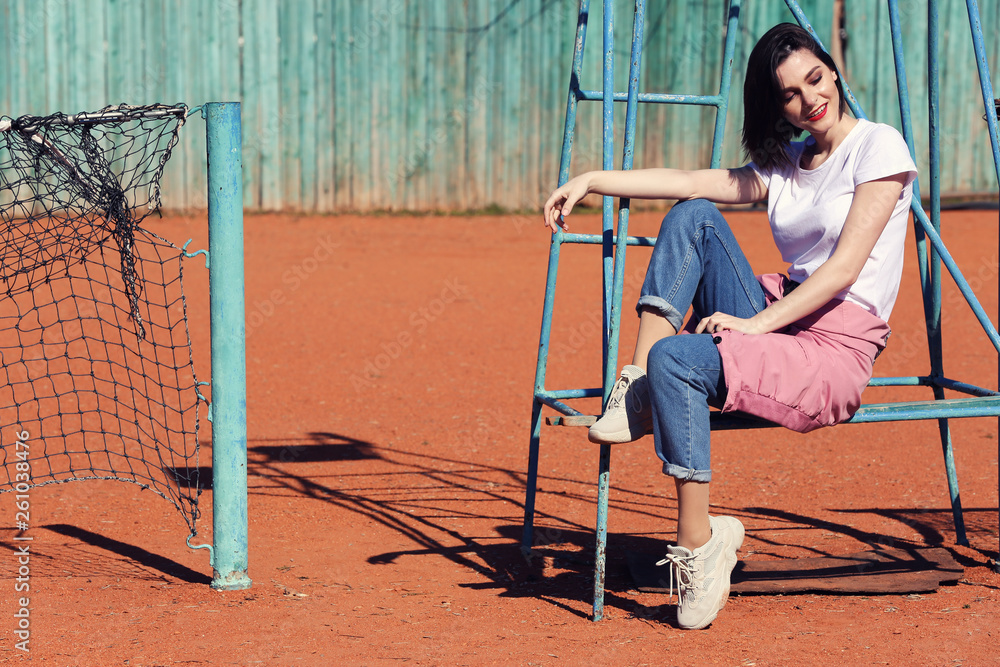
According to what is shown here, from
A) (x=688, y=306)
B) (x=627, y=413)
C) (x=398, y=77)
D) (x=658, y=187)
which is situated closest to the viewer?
(x=627, y=413)

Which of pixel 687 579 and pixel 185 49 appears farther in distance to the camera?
pixel 185 49

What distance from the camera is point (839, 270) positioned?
107 inches

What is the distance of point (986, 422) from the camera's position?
200 inches

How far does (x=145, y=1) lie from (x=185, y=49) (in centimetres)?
60


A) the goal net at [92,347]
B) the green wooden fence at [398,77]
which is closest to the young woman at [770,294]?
the goal net at [92,347]

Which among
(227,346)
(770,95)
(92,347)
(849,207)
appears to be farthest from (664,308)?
(92,347)

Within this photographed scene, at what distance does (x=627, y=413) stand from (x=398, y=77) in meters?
8.78

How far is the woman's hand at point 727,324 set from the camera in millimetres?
2723

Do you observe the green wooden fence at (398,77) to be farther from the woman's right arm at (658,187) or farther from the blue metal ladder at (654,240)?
the woman's right arm at (658,187)

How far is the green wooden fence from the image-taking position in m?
10.4

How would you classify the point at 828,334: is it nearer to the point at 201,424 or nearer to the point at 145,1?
the point at 201,424

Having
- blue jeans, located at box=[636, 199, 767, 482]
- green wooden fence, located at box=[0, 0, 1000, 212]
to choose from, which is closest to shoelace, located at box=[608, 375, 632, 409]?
blue jeans, located at box=[636, 199, 767, 482]

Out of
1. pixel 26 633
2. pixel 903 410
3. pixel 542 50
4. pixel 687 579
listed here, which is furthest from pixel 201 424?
pixel 542 50

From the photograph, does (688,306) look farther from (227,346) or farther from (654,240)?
(227,346)
